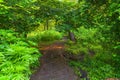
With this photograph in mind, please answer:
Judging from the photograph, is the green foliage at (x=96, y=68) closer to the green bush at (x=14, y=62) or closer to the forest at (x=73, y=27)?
the forest at (x=73, y=27)

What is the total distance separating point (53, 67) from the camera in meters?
8.23

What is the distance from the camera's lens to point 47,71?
7.84m

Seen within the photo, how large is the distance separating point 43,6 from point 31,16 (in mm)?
747

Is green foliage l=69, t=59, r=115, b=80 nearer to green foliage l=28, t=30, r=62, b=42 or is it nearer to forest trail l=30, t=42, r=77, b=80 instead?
forest trail l=30, t=42, r=77, b=80

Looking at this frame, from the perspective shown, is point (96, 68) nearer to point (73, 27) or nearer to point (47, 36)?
point (73, 27)

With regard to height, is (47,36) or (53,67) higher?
(47,36)

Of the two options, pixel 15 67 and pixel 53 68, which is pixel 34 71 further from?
pixel 15 67

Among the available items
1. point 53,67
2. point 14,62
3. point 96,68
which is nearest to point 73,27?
point 53,67

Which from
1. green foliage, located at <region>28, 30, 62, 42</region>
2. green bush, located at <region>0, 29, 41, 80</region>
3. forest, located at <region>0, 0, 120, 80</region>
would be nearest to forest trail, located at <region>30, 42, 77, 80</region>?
forest, located at <region>0, 0, 120, 80</region>

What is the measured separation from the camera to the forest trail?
7457mm

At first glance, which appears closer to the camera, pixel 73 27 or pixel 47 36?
pixel 73 27

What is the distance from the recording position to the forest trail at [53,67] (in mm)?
7457

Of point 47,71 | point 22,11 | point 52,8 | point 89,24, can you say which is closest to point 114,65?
point 89,24

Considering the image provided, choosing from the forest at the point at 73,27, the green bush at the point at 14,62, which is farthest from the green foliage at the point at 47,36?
the green bush at the point at 14,62
